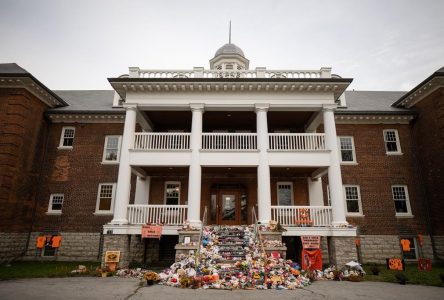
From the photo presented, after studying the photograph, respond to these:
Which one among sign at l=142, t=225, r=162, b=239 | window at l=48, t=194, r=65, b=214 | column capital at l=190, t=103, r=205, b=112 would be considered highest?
column capital at l=190, t=103, r=205, b=112

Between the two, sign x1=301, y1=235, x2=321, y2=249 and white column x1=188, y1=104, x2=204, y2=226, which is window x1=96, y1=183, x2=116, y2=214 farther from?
sign x1=301, y1=235, x2=321, y2=249

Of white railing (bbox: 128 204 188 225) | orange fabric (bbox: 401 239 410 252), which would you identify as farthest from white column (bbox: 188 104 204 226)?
orange fabric (bbox: 401 239 410 252)

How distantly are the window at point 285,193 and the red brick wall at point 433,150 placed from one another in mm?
8908

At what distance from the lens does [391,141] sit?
18672 millimetres

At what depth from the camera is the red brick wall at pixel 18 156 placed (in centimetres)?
1484

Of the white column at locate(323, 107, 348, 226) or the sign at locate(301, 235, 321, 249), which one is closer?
the sign at locate(301, 235, 321, 249)

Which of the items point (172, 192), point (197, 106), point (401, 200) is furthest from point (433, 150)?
point (172, 192)

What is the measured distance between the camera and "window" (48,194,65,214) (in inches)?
693

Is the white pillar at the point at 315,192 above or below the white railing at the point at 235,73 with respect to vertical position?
below

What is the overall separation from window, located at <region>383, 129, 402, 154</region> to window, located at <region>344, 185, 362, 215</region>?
367cm

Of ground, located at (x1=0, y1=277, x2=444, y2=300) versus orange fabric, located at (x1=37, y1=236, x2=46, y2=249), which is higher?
orange fabric, located at (x1=37, y1=236, x2=46, y2=249)

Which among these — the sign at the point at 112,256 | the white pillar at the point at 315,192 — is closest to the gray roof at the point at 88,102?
the sign at the point at 112,256

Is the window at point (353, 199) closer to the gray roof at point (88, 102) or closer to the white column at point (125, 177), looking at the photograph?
the white column at point (125, 177)

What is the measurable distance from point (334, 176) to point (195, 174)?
7.33 meters
